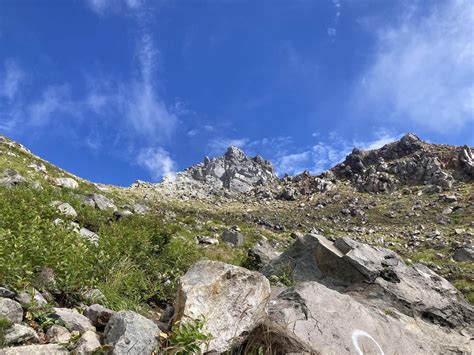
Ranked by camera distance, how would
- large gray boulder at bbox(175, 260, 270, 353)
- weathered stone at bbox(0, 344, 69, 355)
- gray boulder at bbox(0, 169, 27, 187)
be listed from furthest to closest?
gray boulder at bbox(0, 169, 27, 187)
large gray boulder at bbox(175, 260, 270, 353)
weathered stone at bbox(0, 344, 69, 355)

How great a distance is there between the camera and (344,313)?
718 centimetres

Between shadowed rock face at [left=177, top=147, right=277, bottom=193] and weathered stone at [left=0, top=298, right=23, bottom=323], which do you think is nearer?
weathered stone at [left=0, top=298, right=23, bottom=323]

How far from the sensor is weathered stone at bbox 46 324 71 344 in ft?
16.5

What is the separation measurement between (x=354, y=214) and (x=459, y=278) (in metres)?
51.8

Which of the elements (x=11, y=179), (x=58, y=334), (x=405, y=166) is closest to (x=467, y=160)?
(x=405, y=166)

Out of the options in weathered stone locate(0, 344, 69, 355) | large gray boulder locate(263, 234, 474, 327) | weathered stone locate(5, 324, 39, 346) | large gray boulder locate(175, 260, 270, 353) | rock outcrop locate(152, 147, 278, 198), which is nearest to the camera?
weathered stone locate(0, 344, 69, 355)

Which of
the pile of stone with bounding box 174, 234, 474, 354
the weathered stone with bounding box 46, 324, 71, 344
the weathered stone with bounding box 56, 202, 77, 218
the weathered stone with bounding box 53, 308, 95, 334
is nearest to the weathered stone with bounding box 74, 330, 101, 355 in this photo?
the weathered stone with bounding box 46, 324, 71, 344

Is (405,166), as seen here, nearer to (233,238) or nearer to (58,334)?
(233,238)

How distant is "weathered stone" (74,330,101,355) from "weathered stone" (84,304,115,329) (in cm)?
89

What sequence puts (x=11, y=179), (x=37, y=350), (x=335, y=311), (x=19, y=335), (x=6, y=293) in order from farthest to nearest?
(x=11, y=179) → (x=335, y=311) → (x=6, y=293) → (x=19, y=335) → (x=37, y=350)

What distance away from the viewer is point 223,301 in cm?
610

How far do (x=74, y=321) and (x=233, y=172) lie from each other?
147472mm

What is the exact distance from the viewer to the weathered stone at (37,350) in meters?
4.27

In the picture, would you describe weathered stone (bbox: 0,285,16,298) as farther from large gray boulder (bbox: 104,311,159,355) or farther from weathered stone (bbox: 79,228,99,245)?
weathered stone (bbox: 79,228,99,245)
